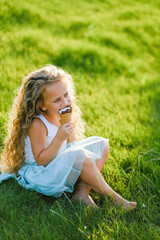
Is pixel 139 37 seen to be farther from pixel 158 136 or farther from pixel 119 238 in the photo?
pixel 119 238

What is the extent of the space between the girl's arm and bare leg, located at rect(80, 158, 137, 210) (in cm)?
28

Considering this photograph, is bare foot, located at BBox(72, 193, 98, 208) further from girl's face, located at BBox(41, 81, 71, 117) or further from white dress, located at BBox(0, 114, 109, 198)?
girl's face, located at BBox(41, 81, 71, 117)

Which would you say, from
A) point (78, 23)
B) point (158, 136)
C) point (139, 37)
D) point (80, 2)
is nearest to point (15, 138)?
point (158, 136)

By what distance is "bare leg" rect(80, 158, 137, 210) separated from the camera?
2.36m

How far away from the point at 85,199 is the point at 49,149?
50 centimetres

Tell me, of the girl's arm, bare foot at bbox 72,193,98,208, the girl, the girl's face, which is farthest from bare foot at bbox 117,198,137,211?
the girl's face

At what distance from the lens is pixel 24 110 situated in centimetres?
262

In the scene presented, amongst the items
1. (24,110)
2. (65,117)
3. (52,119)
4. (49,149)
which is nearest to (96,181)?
(49,149)

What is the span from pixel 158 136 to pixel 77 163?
153cm

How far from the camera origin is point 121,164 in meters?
3.03

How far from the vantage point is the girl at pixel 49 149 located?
2.37 m

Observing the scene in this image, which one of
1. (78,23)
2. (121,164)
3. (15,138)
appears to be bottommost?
(121,164)

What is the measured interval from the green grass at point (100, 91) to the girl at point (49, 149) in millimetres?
117

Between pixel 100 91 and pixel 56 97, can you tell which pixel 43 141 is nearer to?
pixel 56 97
